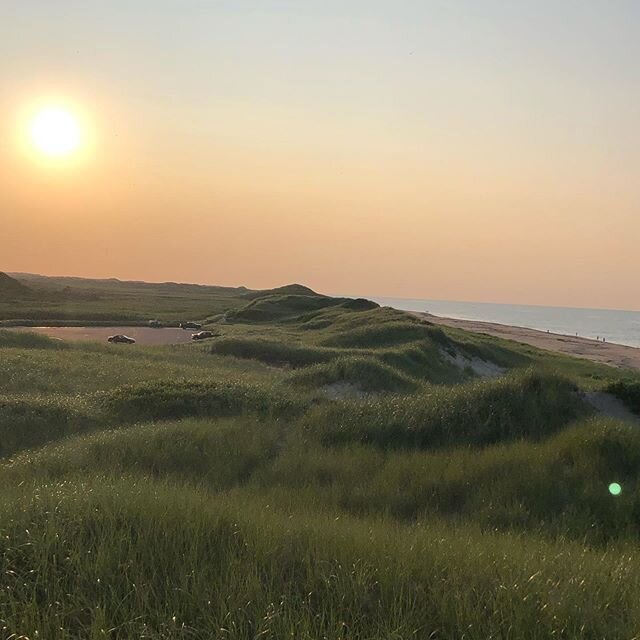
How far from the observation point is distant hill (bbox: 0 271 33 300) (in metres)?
86.9

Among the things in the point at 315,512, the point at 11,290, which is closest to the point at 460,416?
the point at 315,512

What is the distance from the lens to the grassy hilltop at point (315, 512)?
13.4 feet

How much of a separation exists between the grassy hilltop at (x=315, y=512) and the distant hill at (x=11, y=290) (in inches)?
2970

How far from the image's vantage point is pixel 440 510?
848cm

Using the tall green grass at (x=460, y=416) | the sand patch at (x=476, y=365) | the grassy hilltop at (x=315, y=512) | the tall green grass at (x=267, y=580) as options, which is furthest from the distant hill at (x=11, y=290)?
the tall green grass at (x=267, y=580)

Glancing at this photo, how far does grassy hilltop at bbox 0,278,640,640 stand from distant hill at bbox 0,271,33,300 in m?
75.4

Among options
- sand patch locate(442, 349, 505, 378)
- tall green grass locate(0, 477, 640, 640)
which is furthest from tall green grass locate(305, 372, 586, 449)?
sand patch locate(442, 349, 505, 378)

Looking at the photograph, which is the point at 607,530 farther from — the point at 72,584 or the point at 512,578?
the point at 72,584

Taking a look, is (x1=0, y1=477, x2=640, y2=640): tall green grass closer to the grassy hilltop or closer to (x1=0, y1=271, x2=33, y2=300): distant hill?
the grassy hilltop

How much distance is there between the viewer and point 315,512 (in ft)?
23.8

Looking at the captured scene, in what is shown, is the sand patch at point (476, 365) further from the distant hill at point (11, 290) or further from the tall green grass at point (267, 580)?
the distant hill at point (11, 290)

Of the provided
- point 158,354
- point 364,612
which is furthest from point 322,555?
point 158,354

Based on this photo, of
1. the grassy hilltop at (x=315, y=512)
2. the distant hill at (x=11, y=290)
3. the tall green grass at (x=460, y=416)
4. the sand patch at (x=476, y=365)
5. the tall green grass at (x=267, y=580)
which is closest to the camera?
the tall green grass at (x=267, y=580)

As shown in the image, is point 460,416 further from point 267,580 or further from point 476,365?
point 476,365
